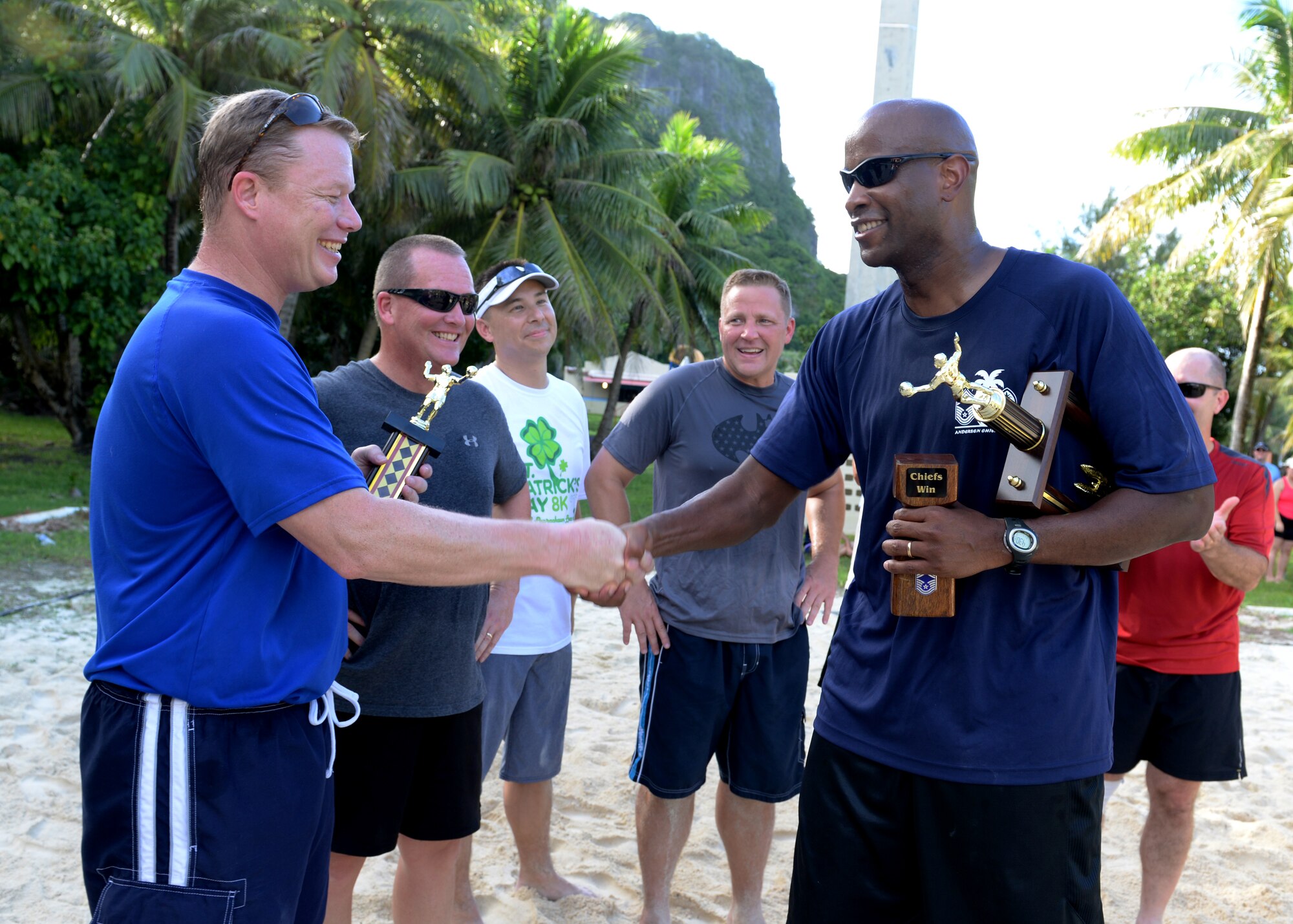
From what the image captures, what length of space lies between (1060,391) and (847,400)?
66cm

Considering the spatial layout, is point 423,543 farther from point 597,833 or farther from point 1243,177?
point 1243,177

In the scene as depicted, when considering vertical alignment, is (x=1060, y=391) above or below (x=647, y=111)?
below

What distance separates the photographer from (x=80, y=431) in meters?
20.9

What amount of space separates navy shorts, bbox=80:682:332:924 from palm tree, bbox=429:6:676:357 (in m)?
19.0

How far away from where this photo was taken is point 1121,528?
2123mm

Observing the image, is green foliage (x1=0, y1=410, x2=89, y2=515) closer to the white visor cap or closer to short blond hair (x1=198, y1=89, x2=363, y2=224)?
the white visor cap

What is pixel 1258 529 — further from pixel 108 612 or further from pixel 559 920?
pixel 108 612

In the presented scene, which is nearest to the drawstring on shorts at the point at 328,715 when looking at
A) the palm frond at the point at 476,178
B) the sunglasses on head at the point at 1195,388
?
the sunglasses on head at the point at 1195,388

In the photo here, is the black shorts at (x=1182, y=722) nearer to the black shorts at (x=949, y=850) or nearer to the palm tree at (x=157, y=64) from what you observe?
the black shorts at (x=949, y=850)

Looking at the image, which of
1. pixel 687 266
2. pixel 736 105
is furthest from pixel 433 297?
pixel 736 105

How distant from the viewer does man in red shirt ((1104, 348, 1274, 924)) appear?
3.90m

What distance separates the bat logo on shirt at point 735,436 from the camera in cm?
408

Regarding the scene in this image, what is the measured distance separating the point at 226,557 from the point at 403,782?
141 cm

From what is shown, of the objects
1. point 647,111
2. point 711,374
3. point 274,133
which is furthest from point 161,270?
point 274,133
